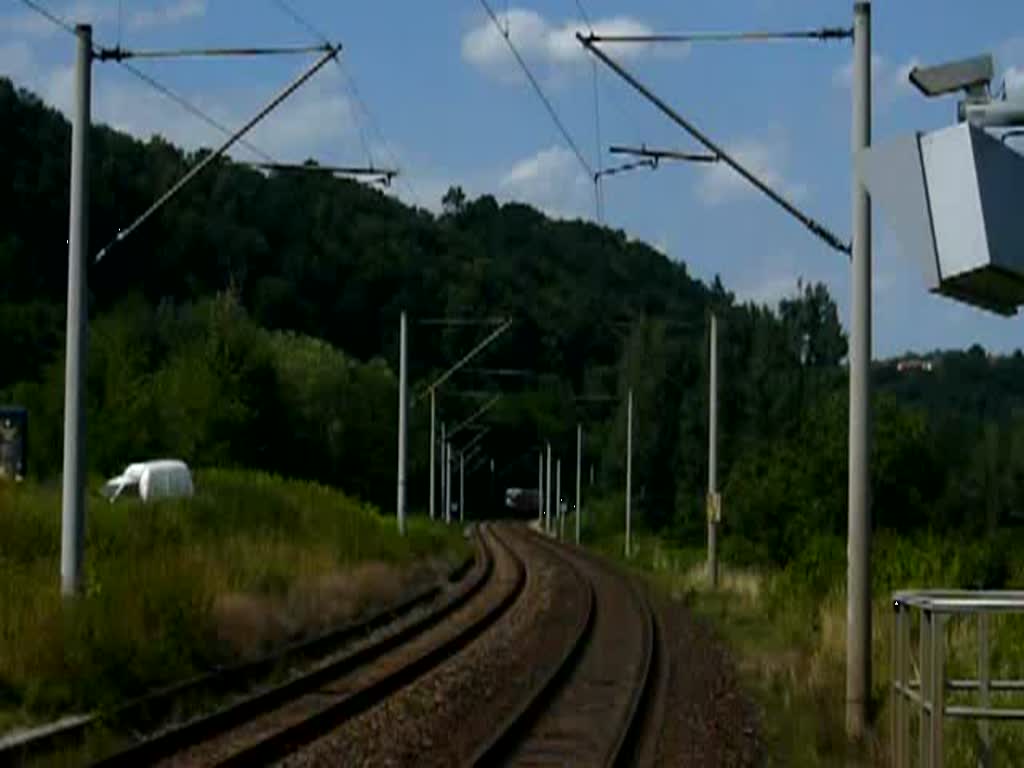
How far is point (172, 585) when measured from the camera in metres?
25.4

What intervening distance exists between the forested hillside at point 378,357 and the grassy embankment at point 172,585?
18.8m

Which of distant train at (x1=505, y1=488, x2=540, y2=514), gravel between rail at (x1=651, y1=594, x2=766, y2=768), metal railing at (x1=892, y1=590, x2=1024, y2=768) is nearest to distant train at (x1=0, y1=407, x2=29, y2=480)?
gravel between rail at (x1=651, y1=594, x2=766, y2=768)

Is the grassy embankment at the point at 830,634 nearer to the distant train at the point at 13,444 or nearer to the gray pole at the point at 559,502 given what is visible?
the distant train at the point at 13,444

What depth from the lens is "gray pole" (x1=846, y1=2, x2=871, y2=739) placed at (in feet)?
65.8

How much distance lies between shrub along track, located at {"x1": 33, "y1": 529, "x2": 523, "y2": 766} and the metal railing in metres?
6.21

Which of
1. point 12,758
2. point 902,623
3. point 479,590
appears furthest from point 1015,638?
point 479,590

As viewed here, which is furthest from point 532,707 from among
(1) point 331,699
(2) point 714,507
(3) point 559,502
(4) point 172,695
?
(3) point 559,502

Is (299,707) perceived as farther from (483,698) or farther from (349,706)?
(483,698)

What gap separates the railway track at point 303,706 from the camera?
17.4 meters

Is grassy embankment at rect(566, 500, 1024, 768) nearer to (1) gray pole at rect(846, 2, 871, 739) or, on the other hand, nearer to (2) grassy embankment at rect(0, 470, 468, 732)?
(1) gray pole at rect(846, 2, 871, 739)

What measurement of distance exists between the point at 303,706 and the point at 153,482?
29574mm

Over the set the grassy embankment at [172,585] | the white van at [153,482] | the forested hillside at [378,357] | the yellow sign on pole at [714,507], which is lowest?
the grassy embankment at [172,585]

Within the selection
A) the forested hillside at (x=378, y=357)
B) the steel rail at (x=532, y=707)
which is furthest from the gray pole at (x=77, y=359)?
the forested hillside at (x=378, y=357)

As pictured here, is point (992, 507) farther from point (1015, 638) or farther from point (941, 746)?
point (941, 746)
